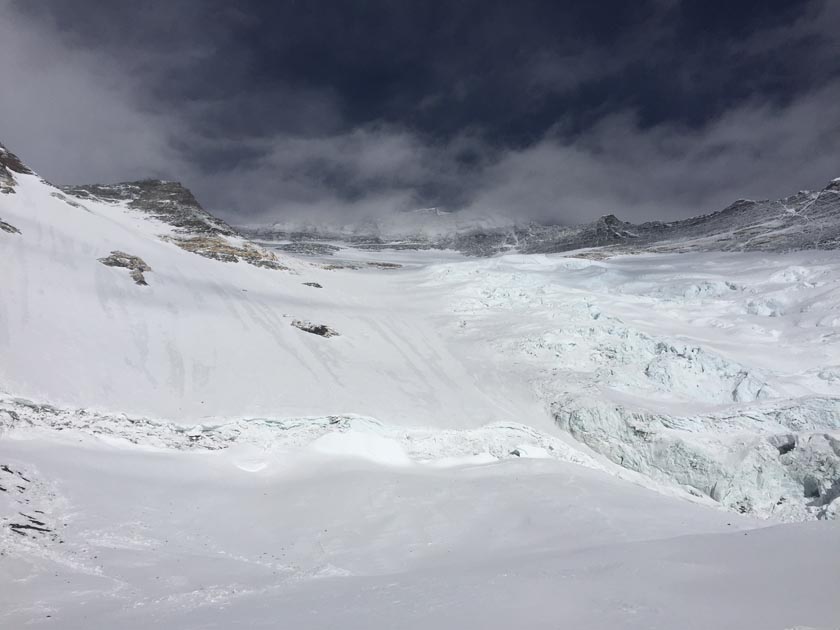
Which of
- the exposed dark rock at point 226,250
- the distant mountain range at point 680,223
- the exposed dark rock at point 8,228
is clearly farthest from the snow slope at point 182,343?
the distant mountain range at point 680,223

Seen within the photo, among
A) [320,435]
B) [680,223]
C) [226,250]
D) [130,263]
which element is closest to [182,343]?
[320,435]

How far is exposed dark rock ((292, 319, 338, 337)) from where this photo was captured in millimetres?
33500

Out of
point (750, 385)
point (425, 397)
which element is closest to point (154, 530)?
point (425, 397)

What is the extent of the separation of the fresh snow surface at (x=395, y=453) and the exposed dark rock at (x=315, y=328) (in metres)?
0.75

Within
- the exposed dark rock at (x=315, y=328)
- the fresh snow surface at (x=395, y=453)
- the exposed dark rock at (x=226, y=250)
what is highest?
the exposed dark rock at (x=226, y=250)

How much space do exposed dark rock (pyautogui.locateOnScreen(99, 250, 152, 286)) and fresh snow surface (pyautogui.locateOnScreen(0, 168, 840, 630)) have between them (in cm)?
103

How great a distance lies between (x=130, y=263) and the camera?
1316 inches

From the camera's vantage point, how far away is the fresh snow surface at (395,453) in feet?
32.0

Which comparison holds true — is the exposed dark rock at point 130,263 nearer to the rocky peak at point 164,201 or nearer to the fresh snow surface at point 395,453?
the fresh snow surface at point 395,453

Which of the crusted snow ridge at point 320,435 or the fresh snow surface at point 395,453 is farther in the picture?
the crusted snow ridge at point 320,435

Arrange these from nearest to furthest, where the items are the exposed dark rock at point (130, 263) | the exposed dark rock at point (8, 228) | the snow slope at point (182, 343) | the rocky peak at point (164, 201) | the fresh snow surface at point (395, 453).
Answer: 1. the fresh snow surface at point (395, 453)
2. the snow slope at point (182, 343)
3. the exposed dark rock at point (8, 228)
4. the exposed dark rock at point (130, 263)
5. the rocky peak at point (164, 201)

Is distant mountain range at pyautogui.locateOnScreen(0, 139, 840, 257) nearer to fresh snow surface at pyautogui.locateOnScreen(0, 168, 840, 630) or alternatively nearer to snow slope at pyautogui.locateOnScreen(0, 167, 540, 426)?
snow slope at pyautogui.locateOnScreen(0, 167, 540, 426)

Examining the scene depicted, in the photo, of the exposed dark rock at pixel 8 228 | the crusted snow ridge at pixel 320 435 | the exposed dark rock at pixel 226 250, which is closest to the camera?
the crusted snow ridge at pixel 320 435

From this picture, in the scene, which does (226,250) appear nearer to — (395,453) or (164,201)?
(164,201)
